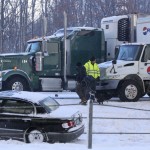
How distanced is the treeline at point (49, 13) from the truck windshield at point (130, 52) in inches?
1027

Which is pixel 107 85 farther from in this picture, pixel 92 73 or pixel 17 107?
pixel 17 107

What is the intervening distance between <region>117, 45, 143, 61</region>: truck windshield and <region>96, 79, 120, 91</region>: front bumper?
1069 millimetres

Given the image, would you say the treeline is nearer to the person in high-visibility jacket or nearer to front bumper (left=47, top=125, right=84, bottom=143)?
the person in high-visibility jacket

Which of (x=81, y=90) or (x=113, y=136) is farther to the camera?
(x=81, y=90)

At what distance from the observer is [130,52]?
1867 cm

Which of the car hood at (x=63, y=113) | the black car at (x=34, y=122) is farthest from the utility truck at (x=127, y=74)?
the black car at (x=34, y=122)

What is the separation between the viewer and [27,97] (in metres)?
10.7

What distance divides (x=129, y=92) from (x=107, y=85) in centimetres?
93

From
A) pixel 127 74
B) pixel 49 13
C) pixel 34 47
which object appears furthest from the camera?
pixel 49 13

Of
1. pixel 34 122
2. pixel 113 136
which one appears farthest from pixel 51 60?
pixel 34 122

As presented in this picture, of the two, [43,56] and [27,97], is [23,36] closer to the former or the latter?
[43,56]

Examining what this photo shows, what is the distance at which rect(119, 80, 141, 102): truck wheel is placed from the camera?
60.0 ft

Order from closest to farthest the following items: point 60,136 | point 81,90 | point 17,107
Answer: point 60,136
point 17,107
point 81,90

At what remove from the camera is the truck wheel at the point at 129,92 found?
18281 mm
